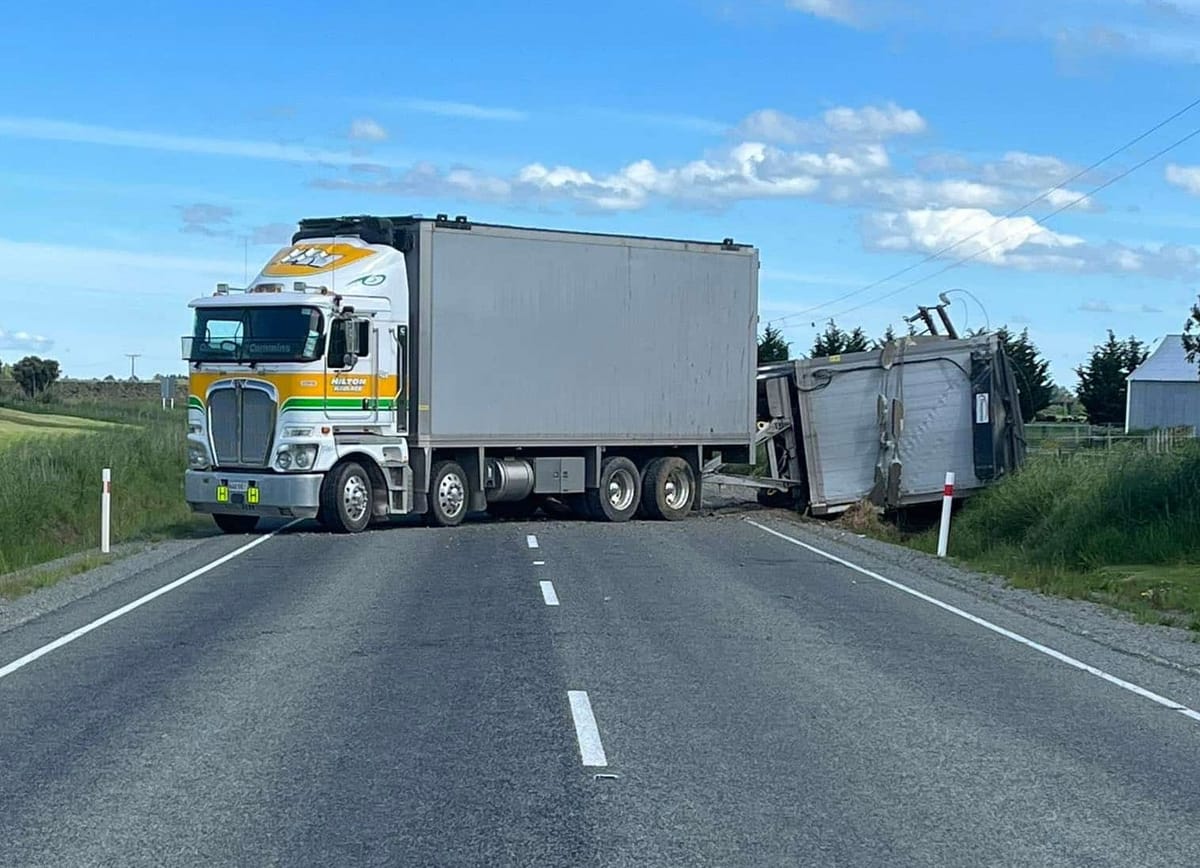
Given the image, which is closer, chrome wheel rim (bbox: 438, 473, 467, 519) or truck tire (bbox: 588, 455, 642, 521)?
chrome wheel rim (bbox: 438, 473, 467, 519)

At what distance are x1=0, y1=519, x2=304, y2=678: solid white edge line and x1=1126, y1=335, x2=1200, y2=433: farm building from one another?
2232 inches

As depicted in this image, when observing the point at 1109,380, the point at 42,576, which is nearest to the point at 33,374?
the point at 1109,380

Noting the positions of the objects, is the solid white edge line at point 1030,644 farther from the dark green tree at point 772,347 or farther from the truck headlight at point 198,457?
the dark green tree at point 772,347

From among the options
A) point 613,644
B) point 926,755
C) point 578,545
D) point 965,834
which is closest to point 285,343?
point 578,545

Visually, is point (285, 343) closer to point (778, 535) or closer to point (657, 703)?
point (778, 535)

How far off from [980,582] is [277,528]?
38.4 feet

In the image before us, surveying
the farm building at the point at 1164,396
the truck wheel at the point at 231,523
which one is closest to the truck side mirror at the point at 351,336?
the truck wheel at the point at 231,523

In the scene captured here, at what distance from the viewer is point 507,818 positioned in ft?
24.0

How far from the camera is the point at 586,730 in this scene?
9.27 meters

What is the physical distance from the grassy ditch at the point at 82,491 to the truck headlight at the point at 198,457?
1.35 meters

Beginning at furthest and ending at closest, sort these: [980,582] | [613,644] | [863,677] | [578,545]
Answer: [578,545] → [980,582] → [613,644] → [863,677]

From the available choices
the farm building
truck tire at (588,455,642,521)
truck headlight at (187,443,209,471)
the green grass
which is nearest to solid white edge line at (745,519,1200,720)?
truck tire at (588,455,642,521)

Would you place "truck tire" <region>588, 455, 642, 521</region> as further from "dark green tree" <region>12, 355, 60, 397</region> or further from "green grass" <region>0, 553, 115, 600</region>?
"dark green tree" <region>12, 355, 60, 397</region>

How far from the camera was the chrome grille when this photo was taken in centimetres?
2364
